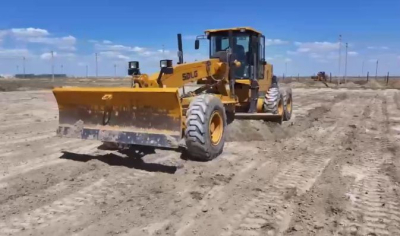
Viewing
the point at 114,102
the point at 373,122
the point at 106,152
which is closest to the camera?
the point at 114,102

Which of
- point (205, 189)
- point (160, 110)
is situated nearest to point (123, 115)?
point (160, 110)

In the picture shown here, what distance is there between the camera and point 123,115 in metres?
6.88

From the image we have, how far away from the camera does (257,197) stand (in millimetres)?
→ 5141

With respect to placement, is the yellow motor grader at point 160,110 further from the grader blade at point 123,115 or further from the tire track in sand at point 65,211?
the tire track in sand at point 65,211

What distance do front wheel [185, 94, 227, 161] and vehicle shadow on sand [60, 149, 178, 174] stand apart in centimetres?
50

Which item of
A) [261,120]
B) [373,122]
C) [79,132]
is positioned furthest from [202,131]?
[373,122]

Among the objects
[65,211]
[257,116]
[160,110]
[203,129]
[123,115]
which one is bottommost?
[65,211]

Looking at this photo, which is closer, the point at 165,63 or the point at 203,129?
the point at 203,129

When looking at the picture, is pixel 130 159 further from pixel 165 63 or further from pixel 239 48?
pixel 239 48

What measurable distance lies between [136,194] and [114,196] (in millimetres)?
278

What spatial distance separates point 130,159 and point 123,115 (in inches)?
31.3

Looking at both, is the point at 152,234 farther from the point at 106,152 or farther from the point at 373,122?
the point at 373,122

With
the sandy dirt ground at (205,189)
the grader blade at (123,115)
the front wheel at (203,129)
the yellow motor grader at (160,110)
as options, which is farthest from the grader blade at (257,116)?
the grader blade at (123,115)

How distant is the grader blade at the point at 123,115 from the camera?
646 centimetres
